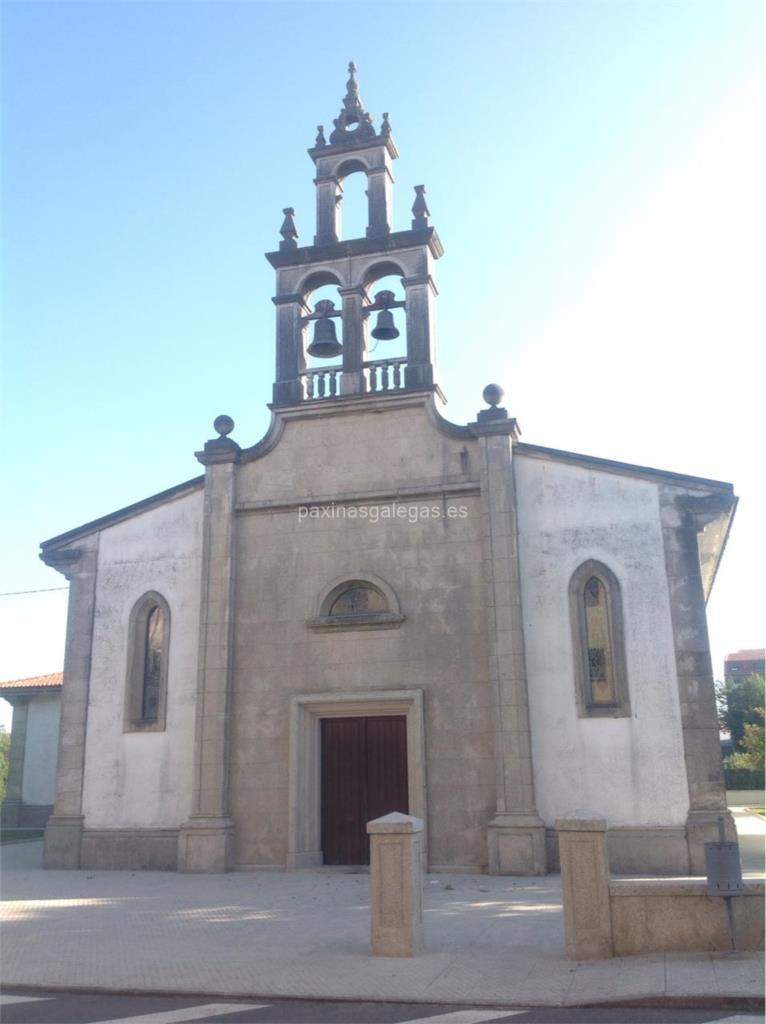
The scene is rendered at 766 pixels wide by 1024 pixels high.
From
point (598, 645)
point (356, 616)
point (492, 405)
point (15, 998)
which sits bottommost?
point (15, 998)

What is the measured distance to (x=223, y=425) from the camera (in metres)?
18.2

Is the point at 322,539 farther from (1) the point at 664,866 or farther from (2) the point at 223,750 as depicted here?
(1) the point at 664,866

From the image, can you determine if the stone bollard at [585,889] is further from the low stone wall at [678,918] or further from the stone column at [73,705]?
the stone column at [73,705]

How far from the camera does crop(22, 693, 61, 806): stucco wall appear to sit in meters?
28.6

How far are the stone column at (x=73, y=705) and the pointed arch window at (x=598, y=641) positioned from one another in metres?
9.24

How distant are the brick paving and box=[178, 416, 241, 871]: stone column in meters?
1.89

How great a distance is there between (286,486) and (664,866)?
924 cm

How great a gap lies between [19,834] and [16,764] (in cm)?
239

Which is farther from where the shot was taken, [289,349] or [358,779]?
[289,349]

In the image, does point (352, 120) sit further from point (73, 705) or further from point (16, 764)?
point (16, 764)

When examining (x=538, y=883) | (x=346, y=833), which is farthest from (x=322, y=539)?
(x=538, y=883)

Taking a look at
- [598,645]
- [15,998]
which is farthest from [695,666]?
[15,998]

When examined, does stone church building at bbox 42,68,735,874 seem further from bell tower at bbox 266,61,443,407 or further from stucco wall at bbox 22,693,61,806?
stucco wall at bbox 22,693,61,806

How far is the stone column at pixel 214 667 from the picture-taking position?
1562 centimetres
